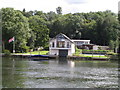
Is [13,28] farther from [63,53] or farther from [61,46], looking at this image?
[63,53]

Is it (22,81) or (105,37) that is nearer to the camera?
(22,81)

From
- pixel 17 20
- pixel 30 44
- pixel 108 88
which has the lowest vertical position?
pixel 108 88

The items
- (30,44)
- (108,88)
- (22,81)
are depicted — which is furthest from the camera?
(30,44)

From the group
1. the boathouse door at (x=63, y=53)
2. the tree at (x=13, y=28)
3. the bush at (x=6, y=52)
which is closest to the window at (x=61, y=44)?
the boathouse door at (x=63, y=53)

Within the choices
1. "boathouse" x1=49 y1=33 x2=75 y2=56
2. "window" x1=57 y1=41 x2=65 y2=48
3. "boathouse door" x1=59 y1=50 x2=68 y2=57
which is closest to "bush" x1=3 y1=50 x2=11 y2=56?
"boathouse" x1=49 y1=33 x2=75 y2=56

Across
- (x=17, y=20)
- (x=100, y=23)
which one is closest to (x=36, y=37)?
(x=17, y=20)

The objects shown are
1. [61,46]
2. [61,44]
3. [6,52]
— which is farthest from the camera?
[61,44]

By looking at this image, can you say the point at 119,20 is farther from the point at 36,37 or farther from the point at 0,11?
the point at 0,11

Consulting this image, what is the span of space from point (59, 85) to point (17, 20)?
61.6m

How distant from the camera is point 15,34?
87500 mm

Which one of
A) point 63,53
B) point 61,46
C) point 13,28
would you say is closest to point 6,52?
point 13,28

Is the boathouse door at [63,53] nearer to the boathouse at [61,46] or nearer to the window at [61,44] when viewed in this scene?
the boathouse at [61,46]

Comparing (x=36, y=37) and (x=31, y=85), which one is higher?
(x=36, y=37)

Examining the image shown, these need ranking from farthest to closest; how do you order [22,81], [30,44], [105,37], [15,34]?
[105,37]
[30,44]
[15,34]
[22,81]
